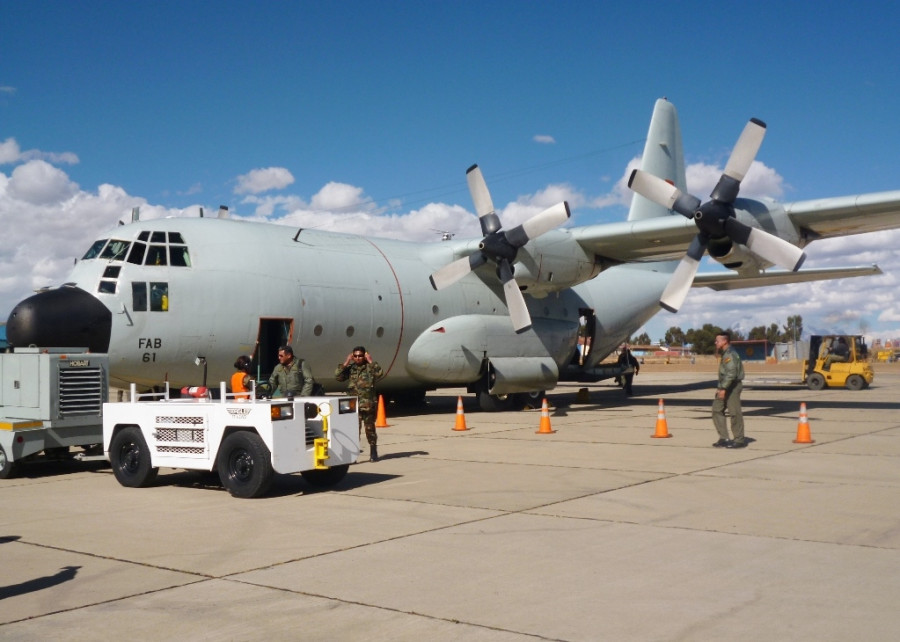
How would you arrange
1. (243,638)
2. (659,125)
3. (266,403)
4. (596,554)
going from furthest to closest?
1. (659,125)
2. (266,403)
3. (596,554)
4. (243,638)

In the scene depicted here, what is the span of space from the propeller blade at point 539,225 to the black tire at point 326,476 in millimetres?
10241

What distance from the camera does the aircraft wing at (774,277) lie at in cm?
2555

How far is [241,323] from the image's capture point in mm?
16375

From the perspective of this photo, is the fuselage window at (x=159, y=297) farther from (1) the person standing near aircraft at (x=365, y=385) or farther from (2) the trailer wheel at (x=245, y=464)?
(2) the trailer wheel at (x=245, y=464)

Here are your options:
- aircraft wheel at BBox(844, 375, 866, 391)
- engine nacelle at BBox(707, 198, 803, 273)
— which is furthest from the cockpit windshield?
aircraft wheel at BBox(844, 375, 866, 391)

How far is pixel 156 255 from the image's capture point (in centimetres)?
1591

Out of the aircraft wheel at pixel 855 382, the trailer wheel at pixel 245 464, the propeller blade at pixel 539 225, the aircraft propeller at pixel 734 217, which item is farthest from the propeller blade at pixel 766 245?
the aircraft wheel at pixel 855 382

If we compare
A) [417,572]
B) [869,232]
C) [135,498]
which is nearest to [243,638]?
[417,572]

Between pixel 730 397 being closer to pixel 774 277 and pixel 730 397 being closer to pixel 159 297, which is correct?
pixel 159 297

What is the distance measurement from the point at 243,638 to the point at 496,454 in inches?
333

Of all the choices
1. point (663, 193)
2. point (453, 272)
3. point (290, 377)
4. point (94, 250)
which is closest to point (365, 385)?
point (290, 377)

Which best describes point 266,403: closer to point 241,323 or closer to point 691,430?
point 241,323

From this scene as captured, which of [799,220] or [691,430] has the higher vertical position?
[799,220]

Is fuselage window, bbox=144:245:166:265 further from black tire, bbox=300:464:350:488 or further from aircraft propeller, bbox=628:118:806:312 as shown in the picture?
aircraft propeller, bbox=628:118:806:312
